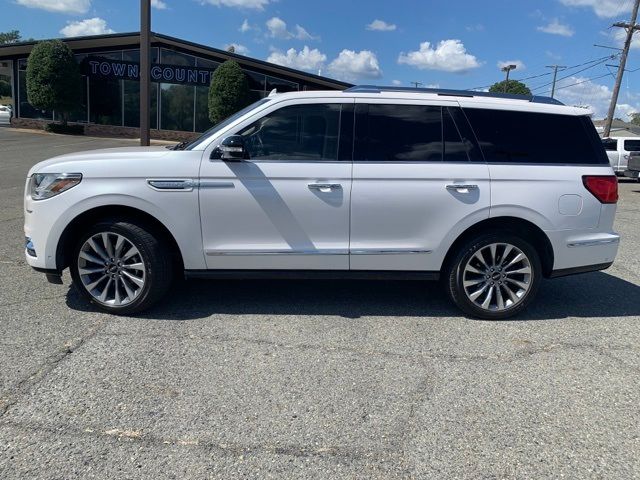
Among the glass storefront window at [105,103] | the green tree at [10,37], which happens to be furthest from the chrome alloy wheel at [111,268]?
the green tree at [10,37]

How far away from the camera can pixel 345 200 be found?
4.55m

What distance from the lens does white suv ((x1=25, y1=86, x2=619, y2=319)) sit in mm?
4477

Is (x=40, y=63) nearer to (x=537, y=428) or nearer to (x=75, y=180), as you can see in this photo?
(x=75, y=180)

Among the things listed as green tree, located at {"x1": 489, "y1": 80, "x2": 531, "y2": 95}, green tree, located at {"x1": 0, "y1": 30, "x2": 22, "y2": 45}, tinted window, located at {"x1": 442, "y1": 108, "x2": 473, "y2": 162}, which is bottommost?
tinted window, located at {"x1": 442, "y1": 108, "x2": 473, "y2": 162}

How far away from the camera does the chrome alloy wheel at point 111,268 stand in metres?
4.54

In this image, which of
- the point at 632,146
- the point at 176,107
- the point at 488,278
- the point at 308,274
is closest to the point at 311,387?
the point at 308,274

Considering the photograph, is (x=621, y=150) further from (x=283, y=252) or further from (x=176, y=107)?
(x=176, y=107)

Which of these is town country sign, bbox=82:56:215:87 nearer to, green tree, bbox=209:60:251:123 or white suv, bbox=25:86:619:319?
green tree, bbox=209:60:251:123

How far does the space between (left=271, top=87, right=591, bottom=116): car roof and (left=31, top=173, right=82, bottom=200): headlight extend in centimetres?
185

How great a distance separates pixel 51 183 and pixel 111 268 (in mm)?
855

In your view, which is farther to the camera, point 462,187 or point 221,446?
point 462,187

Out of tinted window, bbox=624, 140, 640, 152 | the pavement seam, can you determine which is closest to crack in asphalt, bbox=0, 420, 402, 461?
the pavement seam

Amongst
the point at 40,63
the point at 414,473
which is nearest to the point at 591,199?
the point at 414,473

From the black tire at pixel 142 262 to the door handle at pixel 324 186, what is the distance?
4.50 feet
